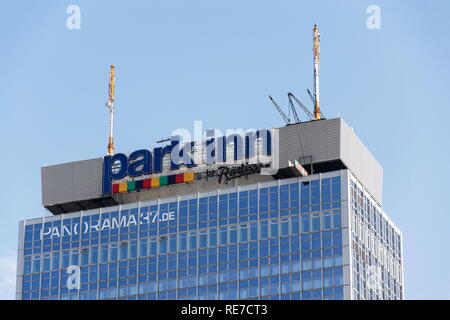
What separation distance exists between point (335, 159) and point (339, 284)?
18539mm

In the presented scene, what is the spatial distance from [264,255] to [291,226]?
5320 millimetres

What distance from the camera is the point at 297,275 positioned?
19338 cm

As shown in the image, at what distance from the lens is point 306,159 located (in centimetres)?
19975
